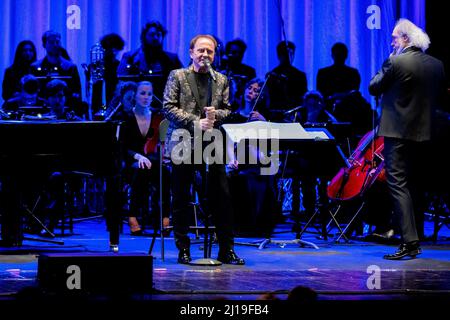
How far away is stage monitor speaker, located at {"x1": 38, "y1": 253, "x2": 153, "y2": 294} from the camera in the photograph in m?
4.59

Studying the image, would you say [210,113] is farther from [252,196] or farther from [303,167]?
[303,167]

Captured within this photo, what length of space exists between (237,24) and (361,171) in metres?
4.44

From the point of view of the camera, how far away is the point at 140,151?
8680 millimetres

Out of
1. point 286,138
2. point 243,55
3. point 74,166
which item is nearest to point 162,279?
point 74,166

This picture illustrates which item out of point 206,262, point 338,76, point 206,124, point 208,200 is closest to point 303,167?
point 208,200

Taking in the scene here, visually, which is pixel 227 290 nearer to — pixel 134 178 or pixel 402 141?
pixel 402 141

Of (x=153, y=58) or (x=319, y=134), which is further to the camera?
(x=153, y=58)

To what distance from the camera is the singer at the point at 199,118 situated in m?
5.95

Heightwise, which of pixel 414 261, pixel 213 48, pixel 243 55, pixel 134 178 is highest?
pixel 243 55

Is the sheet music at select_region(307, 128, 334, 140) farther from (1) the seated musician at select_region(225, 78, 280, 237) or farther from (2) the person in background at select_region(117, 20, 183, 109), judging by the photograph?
(2) the person in background at select_region(117, 20, 183, 109)

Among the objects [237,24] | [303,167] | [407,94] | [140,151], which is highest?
[237,24]

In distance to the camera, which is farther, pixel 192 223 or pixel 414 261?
pixel 192 223

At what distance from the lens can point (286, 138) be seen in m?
6.76

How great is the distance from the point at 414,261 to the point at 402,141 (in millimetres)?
925
